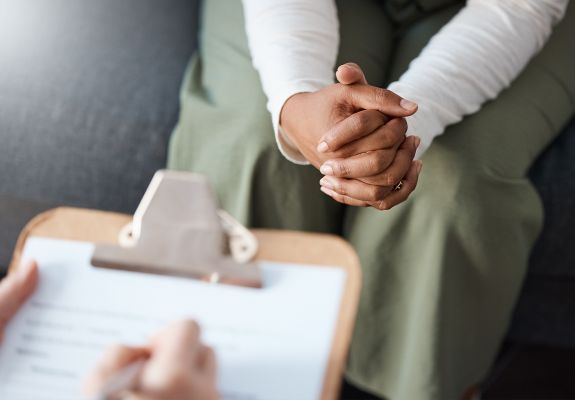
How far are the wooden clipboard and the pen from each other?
138 mm

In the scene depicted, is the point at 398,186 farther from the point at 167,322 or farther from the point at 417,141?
the point at 167,322

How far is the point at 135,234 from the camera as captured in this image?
468 mm

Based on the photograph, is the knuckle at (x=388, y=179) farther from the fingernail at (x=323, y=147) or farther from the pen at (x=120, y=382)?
the pen at (x=120, y=382)

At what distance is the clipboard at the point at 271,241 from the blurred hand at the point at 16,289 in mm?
22

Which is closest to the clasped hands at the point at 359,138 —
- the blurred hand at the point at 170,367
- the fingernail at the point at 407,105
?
the fingernail at the point at 407,105

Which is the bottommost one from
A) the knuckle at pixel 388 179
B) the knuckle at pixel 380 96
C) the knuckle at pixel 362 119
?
the knuckle at pixel 388 179

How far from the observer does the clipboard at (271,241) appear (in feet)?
1.47

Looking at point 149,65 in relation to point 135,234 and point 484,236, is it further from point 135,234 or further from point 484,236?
point 484,236

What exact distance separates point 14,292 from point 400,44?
1.46 feet

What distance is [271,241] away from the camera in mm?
475

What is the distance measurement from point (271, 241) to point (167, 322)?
0.10m

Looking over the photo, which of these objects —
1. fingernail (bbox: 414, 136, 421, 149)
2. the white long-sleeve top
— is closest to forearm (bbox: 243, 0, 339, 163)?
the white long-sleeve top

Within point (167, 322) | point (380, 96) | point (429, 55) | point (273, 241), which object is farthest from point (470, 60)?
point (167, 322)

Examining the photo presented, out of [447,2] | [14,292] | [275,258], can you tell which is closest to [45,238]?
[14,292]
